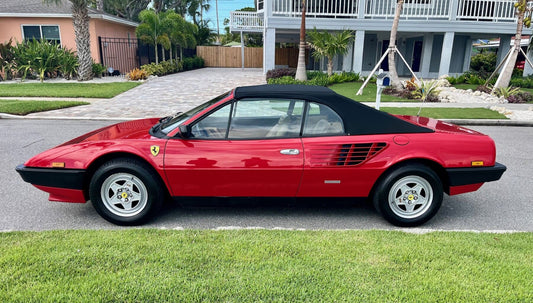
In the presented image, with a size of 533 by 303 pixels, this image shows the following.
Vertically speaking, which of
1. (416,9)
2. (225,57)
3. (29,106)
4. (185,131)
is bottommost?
(29,106)

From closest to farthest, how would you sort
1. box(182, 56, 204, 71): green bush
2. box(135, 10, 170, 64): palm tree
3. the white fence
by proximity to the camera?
the white fence < box(135, 10, 170, 64): palm tree < box(182, 56, 204, 71): green bush

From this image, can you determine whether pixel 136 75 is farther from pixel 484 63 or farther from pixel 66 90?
pixel 484 63

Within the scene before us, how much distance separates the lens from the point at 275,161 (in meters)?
3.76

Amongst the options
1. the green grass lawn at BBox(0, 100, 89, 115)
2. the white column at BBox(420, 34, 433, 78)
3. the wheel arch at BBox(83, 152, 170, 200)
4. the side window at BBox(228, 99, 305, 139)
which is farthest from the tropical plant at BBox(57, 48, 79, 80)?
the white column at BBox(420, 34, 433, 78)

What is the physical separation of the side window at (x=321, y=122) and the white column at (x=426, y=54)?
795 inches

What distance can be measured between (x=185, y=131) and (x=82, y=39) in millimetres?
17458

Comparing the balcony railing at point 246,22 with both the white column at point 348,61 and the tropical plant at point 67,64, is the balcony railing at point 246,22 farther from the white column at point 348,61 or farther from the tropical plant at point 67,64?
the tropical plant at point 67,64

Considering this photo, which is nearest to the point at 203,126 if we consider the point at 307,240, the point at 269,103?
the point at 269,103

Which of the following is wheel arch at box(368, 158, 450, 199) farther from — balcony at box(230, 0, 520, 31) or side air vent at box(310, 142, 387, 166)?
balcony at box(230, 0, 520, 31)

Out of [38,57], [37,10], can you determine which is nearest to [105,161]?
[38,57]

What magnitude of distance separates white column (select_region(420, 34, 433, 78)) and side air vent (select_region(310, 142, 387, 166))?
20168 millimetres

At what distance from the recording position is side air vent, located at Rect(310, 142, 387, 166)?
3.79m

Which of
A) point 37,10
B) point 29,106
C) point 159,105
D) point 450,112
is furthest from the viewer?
point 37,10

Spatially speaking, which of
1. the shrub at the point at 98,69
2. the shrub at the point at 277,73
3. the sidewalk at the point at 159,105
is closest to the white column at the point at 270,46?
the shrub at the point at 277,73
